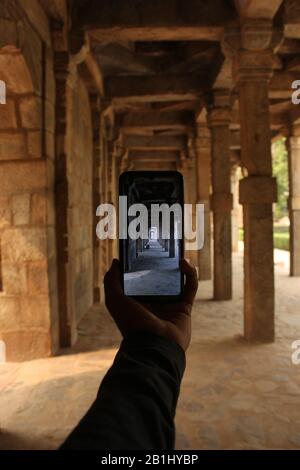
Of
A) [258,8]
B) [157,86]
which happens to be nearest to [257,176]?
[258,8]

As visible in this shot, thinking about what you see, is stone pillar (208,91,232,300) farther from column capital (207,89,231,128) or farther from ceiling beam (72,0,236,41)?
ceiling beam (72,0,236,41)

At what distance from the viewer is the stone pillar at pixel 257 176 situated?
190 inches

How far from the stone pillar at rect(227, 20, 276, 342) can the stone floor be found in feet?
1.82

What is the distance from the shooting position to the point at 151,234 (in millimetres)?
1691

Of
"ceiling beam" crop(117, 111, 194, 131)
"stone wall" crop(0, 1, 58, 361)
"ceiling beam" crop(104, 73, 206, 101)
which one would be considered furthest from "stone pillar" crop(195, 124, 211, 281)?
"stone wall" crop(0, 1, 58, 361)

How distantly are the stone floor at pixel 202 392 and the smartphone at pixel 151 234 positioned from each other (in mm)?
1761

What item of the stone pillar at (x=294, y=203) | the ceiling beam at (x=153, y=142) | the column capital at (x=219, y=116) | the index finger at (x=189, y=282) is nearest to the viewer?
the index finger at (x=189, y=282)

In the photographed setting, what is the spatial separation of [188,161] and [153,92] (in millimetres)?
5417

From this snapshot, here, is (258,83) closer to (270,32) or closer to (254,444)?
(270,32)

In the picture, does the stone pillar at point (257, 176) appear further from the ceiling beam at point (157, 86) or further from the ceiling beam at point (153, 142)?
the ceiling beam at point (153, 142)

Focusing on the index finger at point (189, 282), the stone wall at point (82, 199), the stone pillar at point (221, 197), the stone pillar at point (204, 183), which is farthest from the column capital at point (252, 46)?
the stone pillar at point (204, 183)

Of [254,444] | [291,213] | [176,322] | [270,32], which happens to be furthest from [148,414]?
[291,213]

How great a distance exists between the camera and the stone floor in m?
2.86
